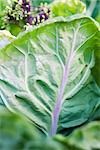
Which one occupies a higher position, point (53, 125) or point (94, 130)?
point (94, 130)

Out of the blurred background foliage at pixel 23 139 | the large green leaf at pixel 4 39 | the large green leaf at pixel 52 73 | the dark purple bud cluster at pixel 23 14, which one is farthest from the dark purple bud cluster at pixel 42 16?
the blurred background foliage at pixel 23 139

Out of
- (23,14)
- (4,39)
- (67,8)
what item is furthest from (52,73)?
(67,8)

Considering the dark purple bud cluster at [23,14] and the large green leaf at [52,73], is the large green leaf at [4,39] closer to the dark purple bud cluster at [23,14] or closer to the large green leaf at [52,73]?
the large green leaf at [52,73]

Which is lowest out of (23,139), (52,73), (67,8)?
(67,8)

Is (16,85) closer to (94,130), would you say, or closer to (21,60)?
(21,60)

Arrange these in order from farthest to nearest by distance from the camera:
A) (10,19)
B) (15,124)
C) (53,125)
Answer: (10,19) → (53,125) → (15,124)

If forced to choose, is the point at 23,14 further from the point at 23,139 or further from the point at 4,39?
the point at 23,139

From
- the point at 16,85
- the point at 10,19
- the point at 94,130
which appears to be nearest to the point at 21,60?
the point at 16,85

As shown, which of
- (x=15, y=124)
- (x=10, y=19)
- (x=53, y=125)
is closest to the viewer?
(x=15, y=124)
